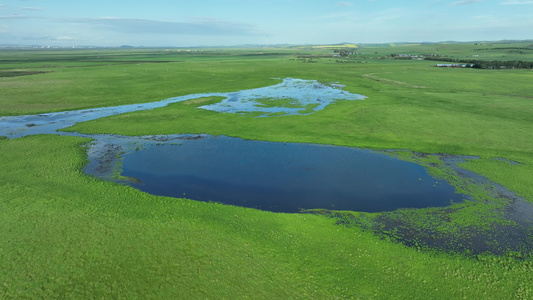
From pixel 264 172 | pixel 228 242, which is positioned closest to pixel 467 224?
pixel 228 242

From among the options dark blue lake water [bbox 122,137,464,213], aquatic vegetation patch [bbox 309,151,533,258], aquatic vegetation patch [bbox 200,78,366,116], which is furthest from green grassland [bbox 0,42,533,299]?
aquatic vegetation patch [bbox 200,78,366,116]

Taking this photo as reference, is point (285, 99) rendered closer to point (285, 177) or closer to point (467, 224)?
point (285, 177)

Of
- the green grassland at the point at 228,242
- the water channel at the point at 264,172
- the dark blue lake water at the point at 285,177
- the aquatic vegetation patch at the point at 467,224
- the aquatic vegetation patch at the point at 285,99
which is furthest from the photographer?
the aquatic vegetation patch at the point at 285,99

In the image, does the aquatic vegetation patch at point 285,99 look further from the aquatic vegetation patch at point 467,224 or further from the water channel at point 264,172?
the aquatic vegetation patch at point 467,224

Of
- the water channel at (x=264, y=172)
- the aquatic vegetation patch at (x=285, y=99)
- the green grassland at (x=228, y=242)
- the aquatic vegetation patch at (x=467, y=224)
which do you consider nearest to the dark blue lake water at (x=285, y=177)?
the water channel at (x=264, y=172)

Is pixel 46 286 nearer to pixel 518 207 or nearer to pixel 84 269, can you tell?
pixel 84 269

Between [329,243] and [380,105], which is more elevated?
[380,105]

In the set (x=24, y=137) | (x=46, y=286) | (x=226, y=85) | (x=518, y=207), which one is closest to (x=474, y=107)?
(x=518, y=207)

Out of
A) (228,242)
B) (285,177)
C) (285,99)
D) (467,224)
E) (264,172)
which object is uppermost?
(285,99)

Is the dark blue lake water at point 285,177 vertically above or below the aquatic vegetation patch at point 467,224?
above
